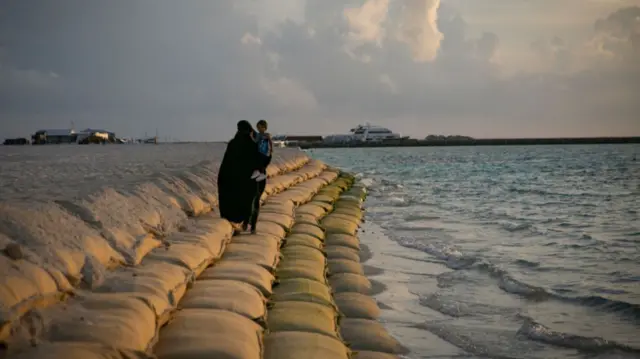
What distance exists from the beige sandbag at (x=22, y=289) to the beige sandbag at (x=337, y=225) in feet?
17.8

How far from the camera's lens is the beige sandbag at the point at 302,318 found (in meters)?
3.88

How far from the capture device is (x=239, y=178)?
6.60 metres

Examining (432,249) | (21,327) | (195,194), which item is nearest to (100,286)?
(21,327)

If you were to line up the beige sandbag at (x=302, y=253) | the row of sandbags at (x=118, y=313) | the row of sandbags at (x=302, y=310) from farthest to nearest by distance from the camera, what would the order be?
the beige sandbag at (x=302, y=253) < the row of sandbags at (x=302, y=310) < the row of sandbags at (x=118, y=313)

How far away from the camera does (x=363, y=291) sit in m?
5.58

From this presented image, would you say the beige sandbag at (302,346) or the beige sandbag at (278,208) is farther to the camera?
the beige sandbag at (278,208)

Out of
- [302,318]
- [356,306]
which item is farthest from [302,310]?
[356,306]

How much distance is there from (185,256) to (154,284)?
86 cm

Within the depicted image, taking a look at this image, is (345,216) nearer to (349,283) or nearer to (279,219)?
(279,219)

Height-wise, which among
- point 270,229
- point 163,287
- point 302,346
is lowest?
point 302,346

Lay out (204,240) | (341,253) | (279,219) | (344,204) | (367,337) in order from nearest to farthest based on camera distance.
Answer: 1. (367,337)
2. (204,240)
3. (341,253)
4. (279,219)
5. (344,204)

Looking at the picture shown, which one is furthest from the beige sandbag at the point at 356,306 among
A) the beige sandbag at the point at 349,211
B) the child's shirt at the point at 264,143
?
the beige sandbag at the point at 349,211

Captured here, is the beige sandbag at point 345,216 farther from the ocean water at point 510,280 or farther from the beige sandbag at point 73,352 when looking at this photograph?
the beige sandbag at point 73,352

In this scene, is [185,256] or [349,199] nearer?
[185,256]
